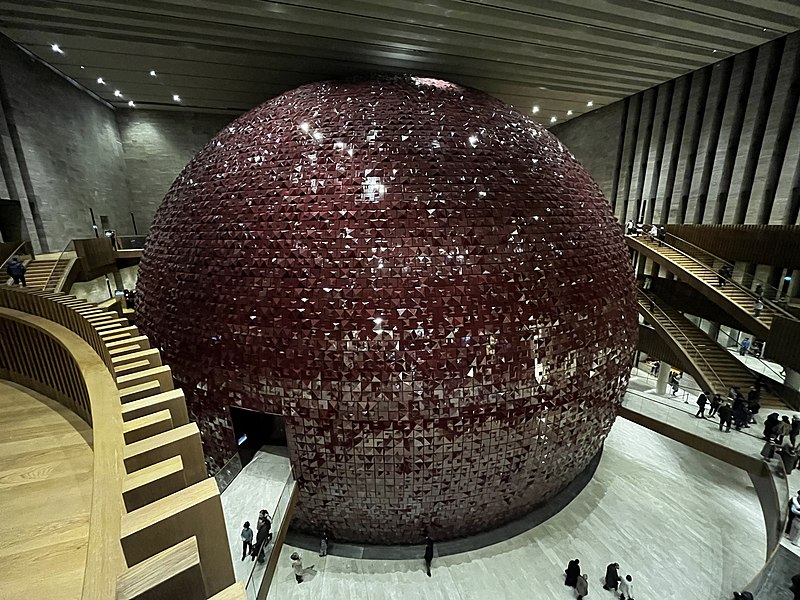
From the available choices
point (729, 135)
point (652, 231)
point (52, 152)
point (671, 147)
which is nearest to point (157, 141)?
point (52, 152)

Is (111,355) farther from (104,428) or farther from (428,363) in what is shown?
(428,363)

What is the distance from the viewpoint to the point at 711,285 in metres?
11.9

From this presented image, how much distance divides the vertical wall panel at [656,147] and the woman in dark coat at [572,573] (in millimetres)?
16470

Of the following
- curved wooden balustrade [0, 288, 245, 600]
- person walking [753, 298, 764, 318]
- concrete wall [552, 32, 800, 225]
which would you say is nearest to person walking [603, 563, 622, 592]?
curved wooden balustrade [0, 288, 245, 600]

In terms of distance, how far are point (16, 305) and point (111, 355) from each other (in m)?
3.02

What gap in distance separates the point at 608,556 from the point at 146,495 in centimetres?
715

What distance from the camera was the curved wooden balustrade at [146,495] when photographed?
2.93ft

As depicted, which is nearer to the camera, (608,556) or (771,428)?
(608,556)

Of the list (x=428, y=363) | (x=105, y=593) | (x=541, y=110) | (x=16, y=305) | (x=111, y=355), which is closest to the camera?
(x=105, y=593)

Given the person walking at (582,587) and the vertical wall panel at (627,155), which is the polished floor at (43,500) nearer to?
the person walking at (582,587)

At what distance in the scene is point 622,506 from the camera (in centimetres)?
691

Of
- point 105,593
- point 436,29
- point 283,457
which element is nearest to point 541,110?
point 436,29

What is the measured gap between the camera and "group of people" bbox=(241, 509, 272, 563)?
4313mm

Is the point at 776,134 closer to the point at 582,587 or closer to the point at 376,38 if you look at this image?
the point at 376,38
